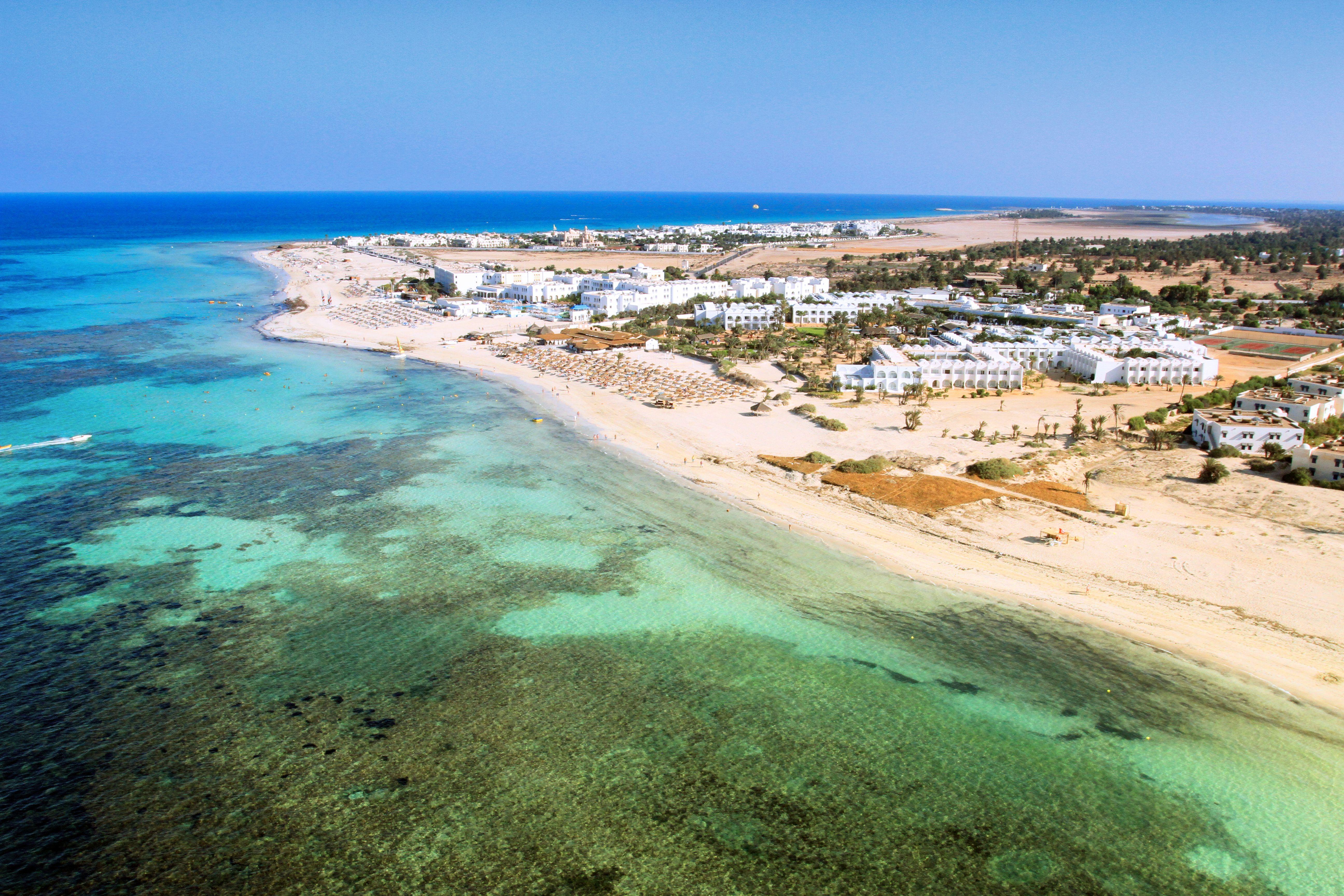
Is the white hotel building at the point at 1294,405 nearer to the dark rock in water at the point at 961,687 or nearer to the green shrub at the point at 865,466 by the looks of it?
the green shrub at the point at 865,466

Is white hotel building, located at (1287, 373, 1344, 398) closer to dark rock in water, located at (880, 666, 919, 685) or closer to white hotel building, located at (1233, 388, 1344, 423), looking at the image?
white hotel building, located at (1233, 388, 1344, 423)

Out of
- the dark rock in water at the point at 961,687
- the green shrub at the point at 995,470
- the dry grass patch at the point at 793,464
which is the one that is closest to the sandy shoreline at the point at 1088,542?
the dry grass patch at the point at 793,464

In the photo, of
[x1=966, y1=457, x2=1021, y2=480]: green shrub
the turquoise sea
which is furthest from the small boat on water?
[x1=966, y1=457, x2=1021, y2=480]: green shrub

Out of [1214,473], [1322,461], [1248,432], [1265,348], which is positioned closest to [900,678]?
[1214,473]

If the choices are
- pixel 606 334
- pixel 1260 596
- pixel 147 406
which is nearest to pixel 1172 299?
pixel 606 334

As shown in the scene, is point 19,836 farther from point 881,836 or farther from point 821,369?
point 821,369

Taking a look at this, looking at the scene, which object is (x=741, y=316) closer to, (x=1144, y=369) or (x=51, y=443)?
(x=1144, y=369)
